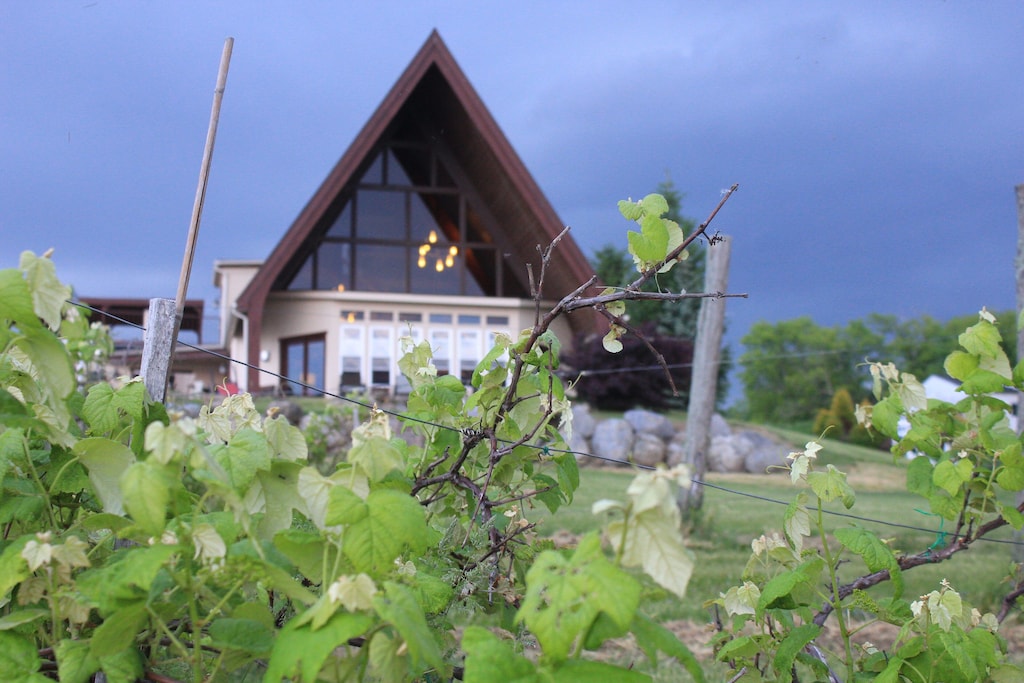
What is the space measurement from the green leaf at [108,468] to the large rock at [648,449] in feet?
39.5

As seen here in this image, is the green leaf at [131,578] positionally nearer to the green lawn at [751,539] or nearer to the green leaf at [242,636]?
the green leaf at [242,636]

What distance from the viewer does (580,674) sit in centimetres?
66

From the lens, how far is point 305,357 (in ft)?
52.1

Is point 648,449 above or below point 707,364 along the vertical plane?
below

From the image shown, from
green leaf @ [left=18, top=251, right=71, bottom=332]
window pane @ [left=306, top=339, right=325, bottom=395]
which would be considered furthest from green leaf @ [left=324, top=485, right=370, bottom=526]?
window pane @ [left=306, top=339, right=325, bottom=395]

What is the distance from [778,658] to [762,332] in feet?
161

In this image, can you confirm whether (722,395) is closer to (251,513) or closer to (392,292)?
(392,292)

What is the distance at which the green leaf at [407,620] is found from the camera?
0.63m

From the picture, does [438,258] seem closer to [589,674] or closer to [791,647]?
[791,647]

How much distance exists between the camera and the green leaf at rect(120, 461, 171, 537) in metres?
0.65

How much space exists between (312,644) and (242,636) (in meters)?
0.16

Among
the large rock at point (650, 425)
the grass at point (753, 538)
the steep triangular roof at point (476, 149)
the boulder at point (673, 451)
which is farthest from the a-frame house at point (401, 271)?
the grass at point (753, 538)

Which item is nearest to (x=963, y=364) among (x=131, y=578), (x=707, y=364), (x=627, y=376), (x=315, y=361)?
(x=131, y=578)

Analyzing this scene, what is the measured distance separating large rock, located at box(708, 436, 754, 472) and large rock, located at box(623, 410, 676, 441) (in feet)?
2.82
